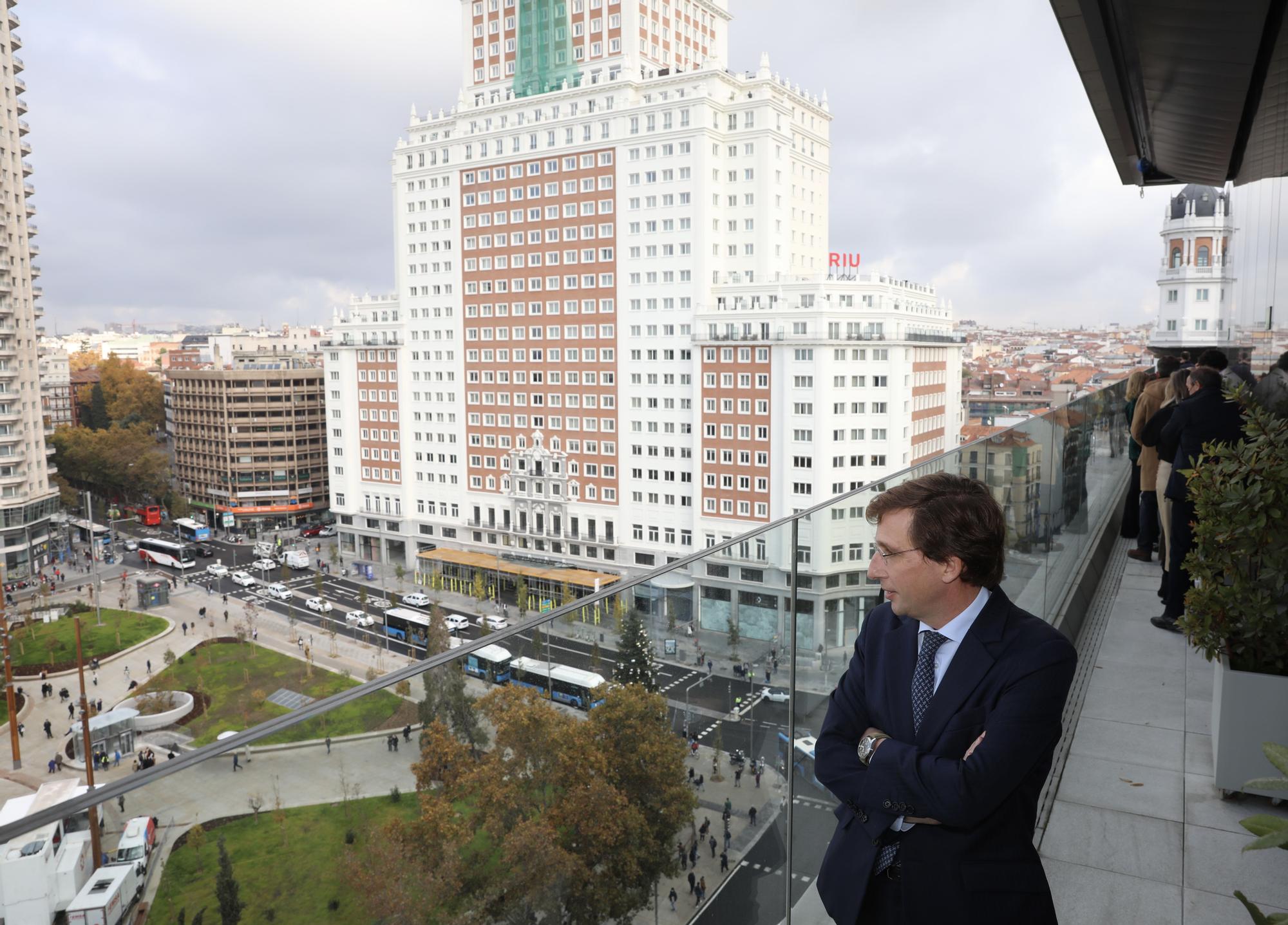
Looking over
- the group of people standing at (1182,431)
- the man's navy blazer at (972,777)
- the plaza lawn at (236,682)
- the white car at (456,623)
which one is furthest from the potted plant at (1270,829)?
the white car at (456,623)

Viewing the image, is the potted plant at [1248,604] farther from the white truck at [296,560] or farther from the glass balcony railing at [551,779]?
the white truck at [296,560]

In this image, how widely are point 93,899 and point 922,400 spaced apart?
4308cm

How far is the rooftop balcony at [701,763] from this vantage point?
146 centimetres

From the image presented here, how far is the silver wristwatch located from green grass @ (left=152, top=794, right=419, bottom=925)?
0.91 metres

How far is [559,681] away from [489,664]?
242 millimetres

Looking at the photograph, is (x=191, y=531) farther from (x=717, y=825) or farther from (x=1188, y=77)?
(x=717, y=825)

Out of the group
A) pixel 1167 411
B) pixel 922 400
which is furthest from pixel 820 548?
pixel 922 400

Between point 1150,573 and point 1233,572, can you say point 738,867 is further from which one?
point 1150,573

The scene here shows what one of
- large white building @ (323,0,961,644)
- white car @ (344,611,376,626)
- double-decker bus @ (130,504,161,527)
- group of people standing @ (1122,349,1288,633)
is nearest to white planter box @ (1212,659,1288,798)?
group of people standing @ (1122,349,1288,633)

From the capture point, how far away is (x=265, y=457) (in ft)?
201

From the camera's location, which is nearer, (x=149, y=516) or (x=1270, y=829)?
(x=1270, y=829)

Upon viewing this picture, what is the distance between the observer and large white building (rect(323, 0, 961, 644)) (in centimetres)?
3959

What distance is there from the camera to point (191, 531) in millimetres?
61312

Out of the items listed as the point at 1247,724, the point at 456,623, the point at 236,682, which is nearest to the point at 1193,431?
the point at 1247,724
